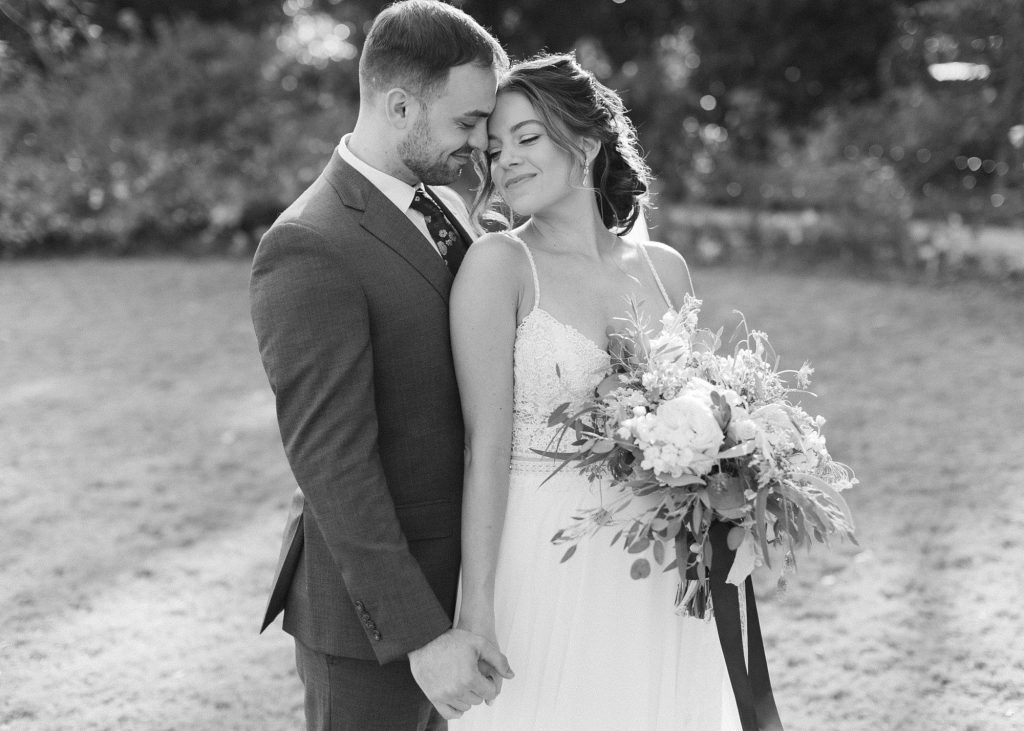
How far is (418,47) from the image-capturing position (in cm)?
227

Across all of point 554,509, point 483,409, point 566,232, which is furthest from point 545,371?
point 566,232

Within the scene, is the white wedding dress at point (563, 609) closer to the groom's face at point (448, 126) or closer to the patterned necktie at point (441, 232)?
the patterned necktie at point (441, 232)

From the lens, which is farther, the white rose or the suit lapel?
the suit lapel

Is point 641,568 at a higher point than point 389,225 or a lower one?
lower

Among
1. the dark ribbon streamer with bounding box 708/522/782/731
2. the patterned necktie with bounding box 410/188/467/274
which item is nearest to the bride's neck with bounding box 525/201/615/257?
the patterned necktie with bounding box 410/188/467/274

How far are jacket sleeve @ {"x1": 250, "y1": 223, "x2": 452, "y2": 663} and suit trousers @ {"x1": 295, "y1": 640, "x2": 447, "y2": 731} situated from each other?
18 centimetres

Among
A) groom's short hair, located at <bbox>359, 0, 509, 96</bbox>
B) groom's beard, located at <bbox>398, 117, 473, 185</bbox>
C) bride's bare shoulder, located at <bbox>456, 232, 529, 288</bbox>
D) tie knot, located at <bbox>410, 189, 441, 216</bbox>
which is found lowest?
bride's bare shoulder, located at <bbox>456, 232, 529, 288</bbox>

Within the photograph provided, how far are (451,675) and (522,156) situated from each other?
49.2 inches

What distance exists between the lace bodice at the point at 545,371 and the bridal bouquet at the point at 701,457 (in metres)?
0.11

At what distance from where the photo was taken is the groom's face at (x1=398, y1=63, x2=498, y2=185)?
2318mm

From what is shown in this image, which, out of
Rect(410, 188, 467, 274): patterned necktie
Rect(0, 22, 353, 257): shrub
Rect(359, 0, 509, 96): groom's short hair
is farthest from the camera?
Rect(0, 22, 353, 257): shrub

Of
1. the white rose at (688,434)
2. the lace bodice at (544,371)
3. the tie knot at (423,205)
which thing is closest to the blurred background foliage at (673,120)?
the tie knot at (423,205)

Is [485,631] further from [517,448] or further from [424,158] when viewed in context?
[424,158]

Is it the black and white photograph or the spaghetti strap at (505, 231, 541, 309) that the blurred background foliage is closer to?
the black and white photograph
